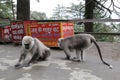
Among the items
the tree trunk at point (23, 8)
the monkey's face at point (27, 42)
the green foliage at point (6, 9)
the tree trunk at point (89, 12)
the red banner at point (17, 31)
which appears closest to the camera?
the monkey's face at point (27, 42)

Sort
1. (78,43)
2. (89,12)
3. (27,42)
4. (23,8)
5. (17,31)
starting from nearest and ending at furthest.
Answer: (27,42) → (78,43) → (17,31) → (23,8) → (89,12)

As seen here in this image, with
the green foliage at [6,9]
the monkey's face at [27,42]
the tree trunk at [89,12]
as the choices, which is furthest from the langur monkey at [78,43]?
the green foliage at [6,9]

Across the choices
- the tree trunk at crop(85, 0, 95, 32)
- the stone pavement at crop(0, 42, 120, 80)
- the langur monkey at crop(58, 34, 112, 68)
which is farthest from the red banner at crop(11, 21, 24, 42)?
the tree trunk at crop(85, 0, 95, 32)

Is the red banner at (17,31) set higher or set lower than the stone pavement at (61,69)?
higher

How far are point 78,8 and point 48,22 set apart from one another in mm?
6840

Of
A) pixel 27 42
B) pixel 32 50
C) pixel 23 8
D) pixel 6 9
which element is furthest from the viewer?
pixel 6 9

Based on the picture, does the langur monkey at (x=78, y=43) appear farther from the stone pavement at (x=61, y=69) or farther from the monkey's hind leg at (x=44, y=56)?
the monkey's hind leg at (x=44, y=56)

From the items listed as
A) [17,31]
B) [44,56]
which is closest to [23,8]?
[17,31]

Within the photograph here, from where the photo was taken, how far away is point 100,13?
1319 cm

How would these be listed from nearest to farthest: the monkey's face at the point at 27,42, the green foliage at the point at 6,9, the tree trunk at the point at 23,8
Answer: the monkey's face at the point at 27,42
the tree trunk at the point at 23,8
the green foliage at the point at 6,9

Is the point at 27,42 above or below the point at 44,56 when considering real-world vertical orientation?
above

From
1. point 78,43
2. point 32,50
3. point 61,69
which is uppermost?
point 78,43

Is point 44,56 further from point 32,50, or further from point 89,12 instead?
point 89,12

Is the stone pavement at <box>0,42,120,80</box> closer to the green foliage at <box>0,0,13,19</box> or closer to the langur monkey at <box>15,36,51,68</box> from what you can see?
the langur monkey at <box>15,36,51,68</box>
